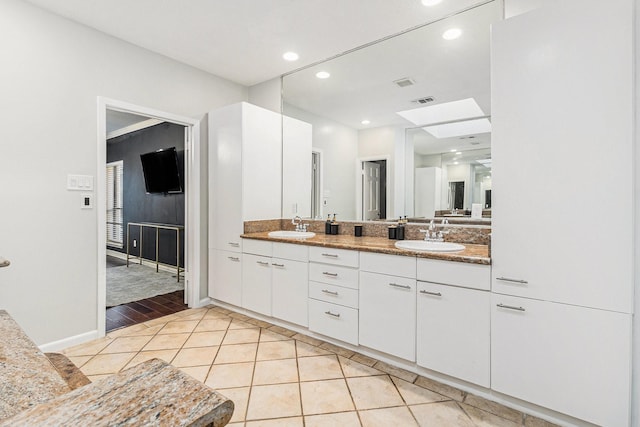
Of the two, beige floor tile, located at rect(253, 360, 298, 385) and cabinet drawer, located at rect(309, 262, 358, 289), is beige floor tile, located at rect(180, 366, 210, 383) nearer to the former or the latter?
beige floor tile, located at rect(253, 360, 298, 385)

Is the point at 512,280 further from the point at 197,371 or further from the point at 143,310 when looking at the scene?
the point at 143,310

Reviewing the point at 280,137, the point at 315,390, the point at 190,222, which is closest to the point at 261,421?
the point at 315,390

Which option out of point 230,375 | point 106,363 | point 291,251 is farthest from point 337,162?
point 106,363

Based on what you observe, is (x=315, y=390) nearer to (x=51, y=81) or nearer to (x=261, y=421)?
(x=261, y=421)

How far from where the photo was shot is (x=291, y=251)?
9.07 feet

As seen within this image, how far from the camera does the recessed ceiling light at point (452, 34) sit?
A: 2.45 metres

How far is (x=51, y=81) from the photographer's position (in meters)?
2.43

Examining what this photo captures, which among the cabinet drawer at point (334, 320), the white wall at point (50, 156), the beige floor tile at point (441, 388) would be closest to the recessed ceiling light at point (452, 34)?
the cabinet drawer at point (334, 320)

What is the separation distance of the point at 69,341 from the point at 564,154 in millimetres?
3561

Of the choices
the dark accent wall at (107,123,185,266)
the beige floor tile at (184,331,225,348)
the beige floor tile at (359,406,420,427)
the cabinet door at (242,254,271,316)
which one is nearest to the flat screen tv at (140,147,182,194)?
the dark accent wall at (107,123,185,266)

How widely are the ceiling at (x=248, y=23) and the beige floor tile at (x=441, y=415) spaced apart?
261cm

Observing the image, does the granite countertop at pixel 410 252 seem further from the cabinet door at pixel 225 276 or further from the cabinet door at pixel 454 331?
the cabinet door at pixel 225 276

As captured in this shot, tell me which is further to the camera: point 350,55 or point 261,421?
point 350,55

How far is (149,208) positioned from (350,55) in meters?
4.47
